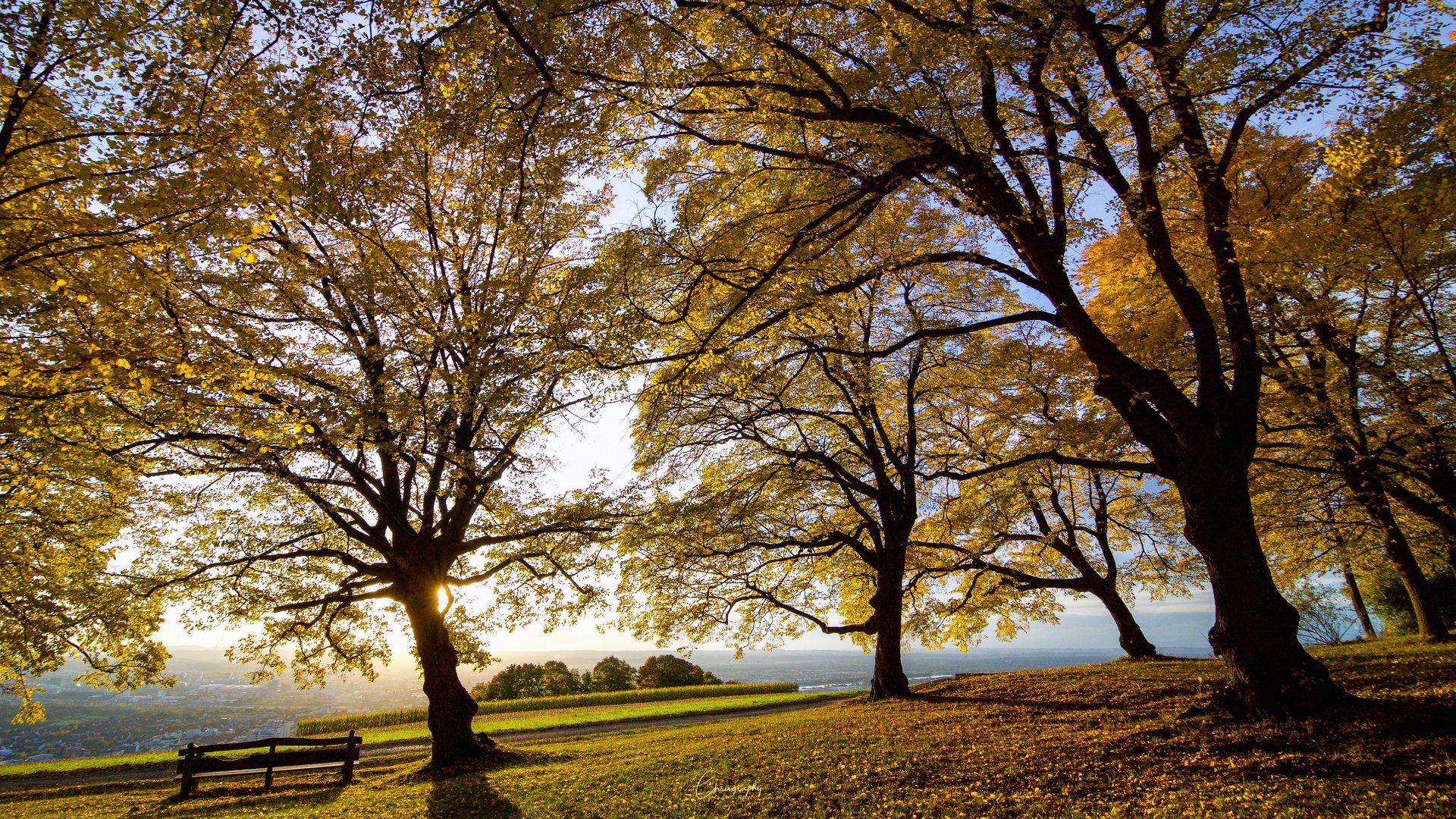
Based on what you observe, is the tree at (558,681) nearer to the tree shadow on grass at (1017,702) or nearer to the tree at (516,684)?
the tree at (516,684)

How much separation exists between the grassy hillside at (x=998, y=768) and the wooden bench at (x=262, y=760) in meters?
0.40

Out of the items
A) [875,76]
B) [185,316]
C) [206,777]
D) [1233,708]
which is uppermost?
[875,76]

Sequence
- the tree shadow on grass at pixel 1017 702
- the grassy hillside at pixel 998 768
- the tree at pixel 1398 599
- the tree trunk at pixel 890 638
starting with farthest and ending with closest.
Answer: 1. the tree at pixel 1398 599
2. the tree trunk at pixel 890 638
3. the tree shadow on grass at pixel 1017 702
4. the grassy hillside at pixel 998 768

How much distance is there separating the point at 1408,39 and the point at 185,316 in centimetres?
1679

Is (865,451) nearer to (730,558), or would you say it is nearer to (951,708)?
(730,558)

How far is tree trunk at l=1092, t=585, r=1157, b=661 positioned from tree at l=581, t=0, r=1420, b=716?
13.0 metres

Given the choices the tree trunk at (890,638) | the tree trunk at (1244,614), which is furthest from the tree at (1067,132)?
the tree trunk at (890,638)

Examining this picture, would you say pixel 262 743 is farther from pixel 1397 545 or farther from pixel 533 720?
pixel 1397 545

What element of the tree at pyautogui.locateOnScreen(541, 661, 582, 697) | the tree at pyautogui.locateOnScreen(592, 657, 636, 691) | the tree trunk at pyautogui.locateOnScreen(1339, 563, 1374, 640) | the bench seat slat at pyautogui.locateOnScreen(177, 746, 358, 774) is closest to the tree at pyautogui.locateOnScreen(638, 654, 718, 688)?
the tree at pyautogui.locateOnScreen(592, 657, 636, 691)

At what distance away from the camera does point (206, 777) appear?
453 inches

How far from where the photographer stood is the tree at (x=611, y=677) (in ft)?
109

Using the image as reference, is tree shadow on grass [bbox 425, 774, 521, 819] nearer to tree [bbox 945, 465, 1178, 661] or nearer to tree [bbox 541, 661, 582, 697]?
tree [bbox 945, 465, 1178, 661]

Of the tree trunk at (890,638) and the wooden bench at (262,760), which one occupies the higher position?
the tree trunk at (890,638)

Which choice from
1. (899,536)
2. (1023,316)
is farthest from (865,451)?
(1023,316)
